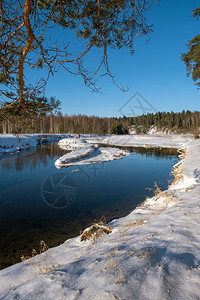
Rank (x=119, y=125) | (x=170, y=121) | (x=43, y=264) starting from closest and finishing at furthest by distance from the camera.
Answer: (x=43, y=264) < (x=119, y=125) < (x=170, y=121)

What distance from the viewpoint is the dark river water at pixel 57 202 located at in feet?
16.5

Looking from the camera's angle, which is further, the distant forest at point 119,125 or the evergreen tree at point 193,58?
the distant forest at point 119,125

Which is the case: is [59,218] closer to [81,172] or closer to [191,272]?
[191,272]

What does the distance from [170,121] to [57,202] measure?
280ft

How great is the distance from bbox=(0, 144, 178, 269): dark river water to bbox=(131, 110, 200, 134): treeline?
217 ft

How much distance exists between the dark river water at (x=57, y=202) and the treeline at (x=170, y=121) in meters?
66.2

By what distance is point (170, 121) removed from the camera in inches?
3177

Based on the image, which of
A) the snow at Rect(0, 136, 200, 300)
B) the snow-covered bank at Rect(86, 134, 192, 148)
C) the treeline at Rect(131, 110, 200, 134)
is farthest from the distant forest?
the snow at Rect(0, 136, 200, 300)

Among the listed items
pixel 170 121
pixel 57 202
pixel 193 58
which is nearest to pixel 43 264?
pixel 57 202

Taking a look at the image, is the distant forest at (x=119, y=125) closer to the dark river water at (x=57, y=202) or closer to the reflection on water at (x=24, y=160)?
the reflection on water at (x=24, y=160)

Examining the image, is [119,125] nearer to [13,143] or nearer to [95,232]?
[13,143]

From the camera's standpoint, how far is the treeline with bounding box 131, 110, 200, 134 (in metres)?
71.6

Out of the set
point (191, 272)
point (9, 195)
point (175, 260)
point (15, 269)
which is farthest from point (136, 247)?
point (9, 195)

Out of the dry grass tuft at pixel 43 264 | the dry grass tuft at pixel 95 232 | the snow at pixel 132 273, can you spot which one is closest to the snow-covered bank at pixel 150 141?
the dry grass tuft at pixel 95 232
